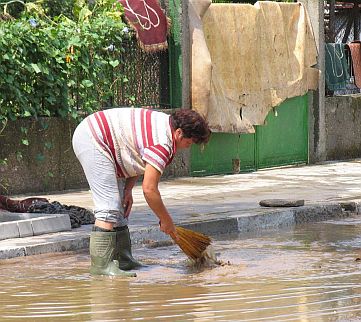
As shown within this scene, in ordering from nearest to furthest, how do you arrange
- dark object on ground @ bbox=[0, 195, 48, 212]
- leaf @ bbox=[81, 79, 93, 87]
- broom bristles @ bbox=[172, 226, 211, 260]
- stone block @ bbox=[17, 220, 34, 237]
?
broom bristles @ bbox=[172, 226, 211, 260]
stone block @ bbox=[17, 220, 34, 237]
dark object on ground @ bbox=[0, 195, 48, 212]
leaf @ bbox=[81, 79, 93, 87]

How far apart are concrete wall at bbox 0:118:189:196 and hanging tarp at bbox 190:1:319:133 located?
2281 millimetres

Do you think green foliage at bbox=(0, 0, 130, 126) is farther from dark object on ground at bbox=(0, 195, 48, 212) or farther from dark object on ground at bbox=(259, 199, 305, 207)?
dark object on ground at bbox=(259, 199, 305, 207)

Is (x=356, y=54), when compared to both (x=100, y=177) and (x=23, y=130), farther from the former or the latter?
(x=100, y=177)

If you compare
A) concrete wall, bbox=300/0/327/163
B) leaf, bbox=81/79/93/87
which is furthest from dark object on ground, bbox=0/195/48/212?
concrete wall, bbox=300/0/327/163

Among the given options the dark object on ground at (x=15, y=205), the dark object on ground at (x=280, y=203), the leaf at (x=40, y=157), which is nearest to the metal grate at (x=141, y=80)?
the leaf at (x=40, y=157)

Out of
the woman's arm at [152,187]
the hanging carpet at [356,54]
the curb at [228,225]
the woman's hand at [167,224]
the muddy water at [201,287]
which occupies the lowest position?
the muddy water at [201,287]

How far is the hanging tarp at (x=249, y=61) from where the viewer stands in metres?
15.0

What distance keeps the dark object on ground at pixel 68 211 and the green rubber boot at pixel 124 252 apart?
172cm

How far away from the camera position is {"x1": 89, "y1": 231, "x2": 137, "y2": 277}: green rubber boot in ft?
25.9

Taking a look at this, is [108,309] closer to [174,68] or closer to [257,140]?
[174,68]

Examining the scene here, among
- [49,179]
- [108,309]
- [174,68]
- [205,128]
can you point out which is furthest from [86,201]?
[108,309]

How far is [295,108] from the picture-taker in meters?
17.0

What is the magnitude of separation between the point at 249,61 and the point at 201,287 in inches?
338

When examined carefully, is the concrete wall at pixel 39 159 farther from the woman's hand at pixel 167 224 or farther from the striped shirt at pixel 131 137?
the woman's hand at pixel 167 224
